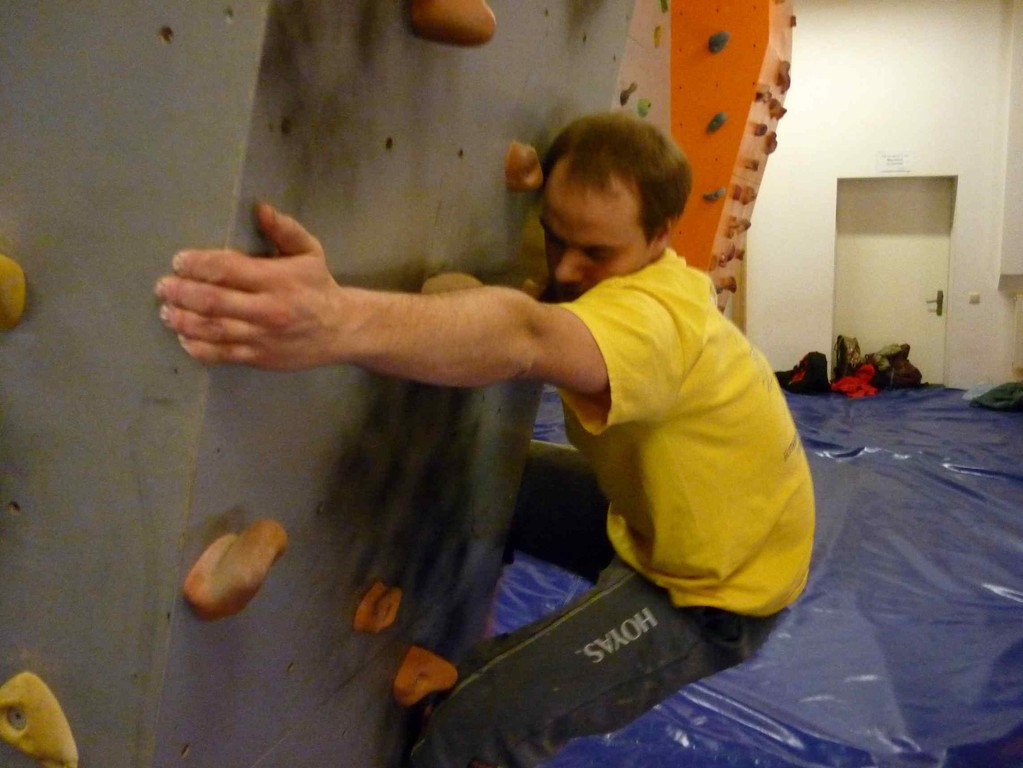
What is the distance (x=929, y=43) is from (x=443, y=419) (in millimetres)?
5748

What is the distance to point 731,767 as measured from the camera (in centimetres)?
186

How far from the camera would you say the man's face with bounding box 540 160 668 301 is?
3.26 ft

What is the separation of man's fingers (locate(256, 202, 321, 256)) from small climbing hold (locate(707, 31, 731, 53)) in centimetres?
153

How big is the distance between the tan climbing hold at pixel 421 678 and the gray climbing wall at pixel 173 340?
0.22m

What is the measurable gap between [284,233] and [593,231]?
0.49m

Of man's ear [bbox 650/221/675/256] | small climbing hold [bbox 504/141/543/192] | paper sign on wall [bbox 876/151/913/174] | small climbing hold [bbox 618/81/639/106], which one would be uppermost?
paper sign on wall [bbox 876/151/913/174]

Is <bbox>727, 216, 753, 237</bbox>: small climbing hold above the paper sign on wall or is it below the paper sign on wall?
below

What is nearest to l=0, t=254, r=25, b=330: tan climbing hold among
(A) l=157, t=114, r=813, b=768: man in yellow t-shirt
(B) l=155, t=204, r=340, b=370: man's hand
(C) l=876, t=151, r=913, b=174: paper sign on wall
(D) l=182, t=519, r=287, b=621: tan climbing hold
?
(B) l=155, t=204, r=340, b=370: man's hand

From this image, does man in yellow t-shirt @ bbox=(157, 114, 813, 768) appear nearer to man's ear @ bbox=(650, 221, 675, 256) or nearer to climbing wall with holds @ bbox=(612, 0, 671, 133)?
man's ear @ bbox=(650, 221, 675, 256)

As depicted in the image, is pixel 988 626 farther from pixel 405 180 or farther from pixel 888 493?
pixel 405 180

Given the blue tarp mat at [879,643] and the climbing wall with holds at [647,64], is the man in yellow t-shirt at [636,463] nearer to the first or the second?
the climbing wall with holds at [647,64]

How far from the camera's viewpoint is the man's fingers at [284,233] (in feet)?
1.95

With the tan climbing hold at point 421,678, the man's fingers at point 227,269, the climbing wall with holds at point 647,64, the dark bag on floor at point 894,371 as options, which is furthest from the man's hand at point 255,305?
the dark bag on floor at point 894,371

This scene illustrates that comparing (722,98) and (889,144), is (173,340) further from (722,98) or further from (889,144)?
(889,144)
